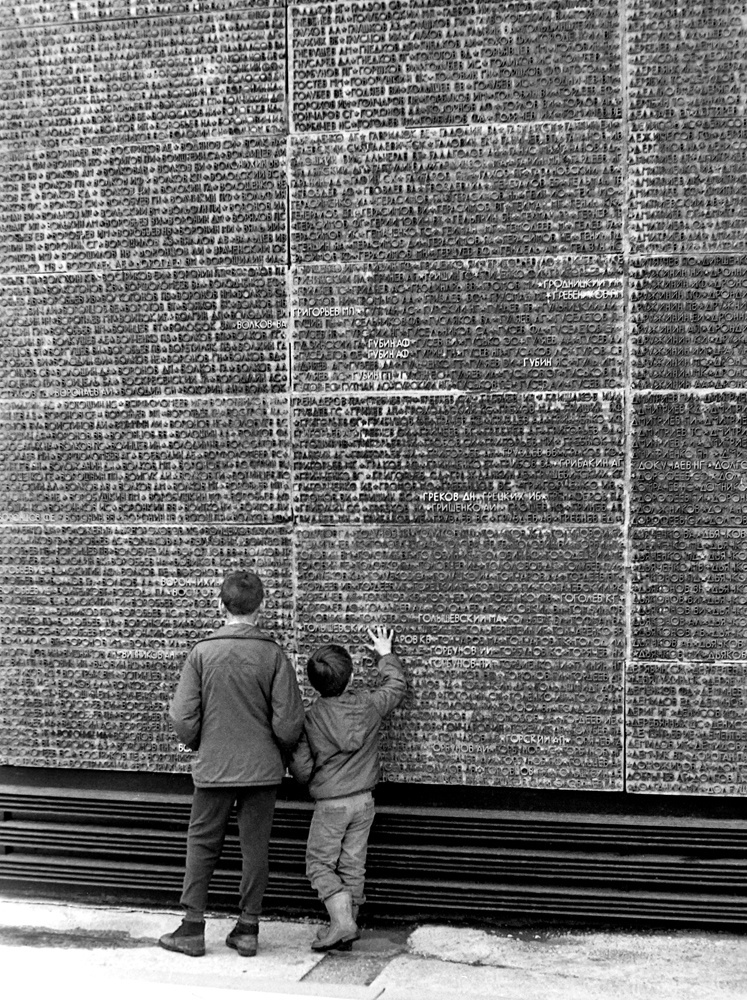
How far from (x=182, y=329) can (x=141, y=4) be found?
5.83ft

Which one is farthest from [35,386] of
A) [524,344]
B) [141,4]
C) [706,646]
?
[706,646]

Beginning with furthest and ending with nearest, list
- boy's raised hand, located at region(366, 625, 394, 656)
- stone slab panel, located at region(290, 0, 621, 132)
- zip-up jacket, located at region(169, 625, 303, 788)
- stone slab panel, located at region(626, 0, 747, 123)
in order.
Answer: boy's raised hand, located at region(366, 625, 394, 656), stone slab panel, located at region(290, 0, 621, 132), stone slab panel, located at region(626, 0, 747, 123), zip-up jacket, located at region(169, 625, 303, 788)

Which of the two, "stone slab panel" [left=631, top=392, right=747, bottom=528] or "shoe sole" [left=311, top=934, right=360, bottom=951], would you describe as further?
"stone slab panel" [left=631, top=392, right=747, bottom=528]

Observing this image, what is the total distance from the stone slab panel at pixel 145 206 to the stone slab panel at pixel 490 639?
66.8 inches

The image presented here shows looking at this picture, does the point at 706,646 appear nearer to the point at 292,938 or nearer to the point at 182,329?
the point at 292,938

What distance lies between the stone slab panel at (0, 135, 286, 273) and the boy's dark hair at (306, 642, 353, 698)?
6.86ft

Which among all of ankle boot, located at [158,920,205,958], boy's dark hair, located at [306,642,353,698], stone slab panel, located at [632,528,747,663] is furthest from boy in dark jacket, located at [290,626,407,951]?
stone slab panel, located at [632,528,747,663]

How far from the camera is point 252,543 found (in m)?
6.64

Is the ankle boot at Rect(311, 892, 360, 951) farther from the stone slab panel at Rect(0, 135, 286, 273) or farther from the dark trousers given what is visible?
the stone slab panel at Rect(0, 135, 286, 273)

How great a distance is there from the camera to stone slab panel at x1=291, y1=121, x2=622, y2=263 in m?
6.27

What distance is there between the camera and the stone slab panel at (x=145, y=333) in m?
6.63

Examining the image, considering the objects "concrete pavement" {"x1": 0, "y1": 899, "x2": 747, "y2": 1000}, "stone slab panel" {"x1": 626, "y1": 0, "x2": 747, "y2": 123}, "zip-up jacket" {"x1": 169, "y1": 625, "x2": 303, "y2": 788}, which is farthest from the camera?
"stone slab panel" {"x1": 626, "y1": 0, "x2": 747, "y2": 123}

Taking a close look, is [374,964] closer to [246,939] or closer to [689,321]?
[246,939]

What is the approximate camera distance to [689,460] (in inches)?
244
